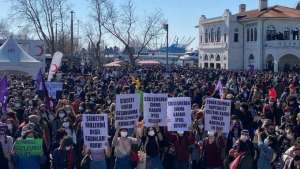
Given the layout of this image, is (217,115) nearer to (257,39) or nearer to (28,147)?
(28,147)

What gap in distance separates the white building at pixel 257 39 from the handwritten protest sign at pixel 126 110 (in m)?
56.2

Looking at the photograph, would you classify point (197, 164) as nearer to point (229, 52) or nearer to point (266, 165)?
point (266, 165)

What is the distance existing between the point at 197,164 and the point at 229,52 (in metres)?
63.0

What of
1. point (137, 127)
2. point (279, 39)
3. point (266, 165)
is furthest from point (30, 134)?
point (279, 39)

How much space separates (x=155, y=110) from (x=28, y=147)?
2707mm

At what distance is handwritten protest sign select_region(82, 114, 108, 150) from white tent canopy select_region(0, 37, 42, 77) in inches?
704

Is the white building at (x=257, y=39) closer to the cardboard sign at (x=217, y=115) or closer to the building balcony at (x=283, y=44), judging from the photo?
the building balcony at (x=283, y=44)

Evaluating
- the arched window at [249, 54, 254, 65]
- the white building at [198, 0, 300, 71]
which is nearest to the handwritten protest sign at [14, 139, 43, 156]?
the white building at [198, 0, 300, 71]

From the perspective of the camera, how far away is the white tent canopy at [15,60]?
2917cm

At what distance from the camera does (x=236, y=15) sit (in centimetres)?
7725

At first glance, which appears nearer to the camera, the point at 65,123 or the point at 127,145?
the point at 127,145

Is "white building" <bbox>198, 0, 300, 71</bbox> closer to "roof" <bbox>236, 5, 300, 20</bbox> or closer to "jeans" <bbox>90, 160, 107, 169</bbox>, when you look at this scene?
"roof" <bbox>236, 5, 300, 20</bbox>

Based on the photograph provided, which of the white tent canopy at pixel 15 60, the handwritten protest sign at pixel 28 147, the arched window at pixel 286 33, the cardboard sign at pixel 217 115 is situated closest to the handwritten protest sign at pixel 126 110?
the cardboard sign at pixel 217 115
